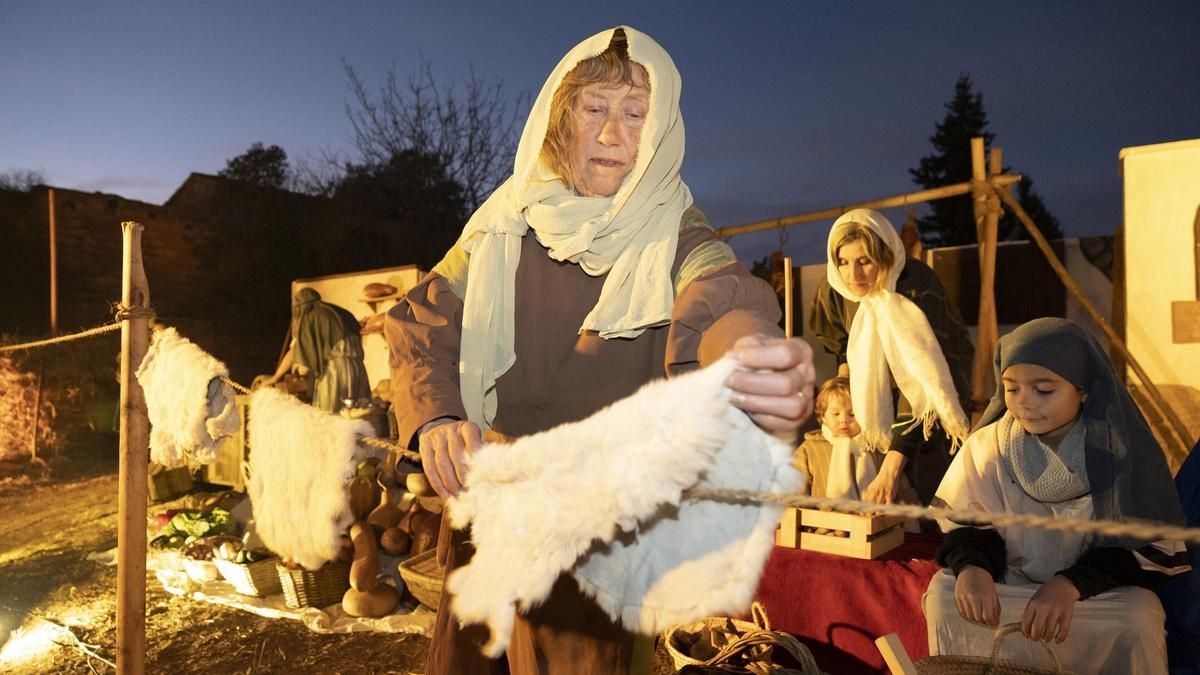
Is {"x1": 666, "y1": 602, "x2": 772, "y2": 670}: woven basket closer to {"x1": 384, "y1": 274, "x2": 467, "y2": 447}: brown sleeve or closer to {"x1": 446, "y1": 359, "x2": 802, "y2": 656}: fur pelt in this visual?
{"x1": 446, "y1": 359, "x2": 802, "y2": 656}: fur pelt

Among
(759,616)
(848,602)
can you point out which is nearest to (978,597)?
(848,602)

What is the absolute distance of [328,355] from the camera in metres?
7.64

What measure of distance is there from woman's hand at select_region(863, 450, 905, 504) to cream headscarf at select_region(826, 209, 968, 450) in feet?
0.62

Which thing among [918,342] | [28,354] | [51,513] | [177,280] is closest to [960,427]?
[918,342]

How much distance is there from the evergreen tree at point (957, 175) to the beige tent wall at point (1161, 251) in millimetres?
24169

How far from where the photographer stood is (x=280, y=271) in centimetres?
1530

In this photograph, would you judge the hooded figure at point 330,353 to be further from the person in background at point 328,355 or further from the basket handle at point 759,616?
the basket handle at point 759,616

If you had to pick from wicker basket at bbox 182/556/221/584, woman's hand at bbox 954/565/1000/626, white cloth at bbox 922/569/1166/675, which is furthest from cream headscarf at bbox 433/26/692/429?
wicker basket at bbox 182/556/221/584

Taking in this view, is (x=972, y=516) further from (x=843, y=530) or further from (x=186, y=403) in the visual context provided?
(x=186, y=403)

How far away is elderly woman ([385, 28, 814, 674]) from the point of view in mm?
1472

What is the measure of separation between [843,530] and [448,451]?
6.77ft

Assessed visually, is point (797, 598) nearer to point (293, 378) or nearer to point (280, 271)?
point (293, 378)

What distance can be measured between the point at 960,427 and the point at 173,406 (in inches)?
132

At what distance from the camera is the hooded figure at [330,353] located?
7.47 meters
